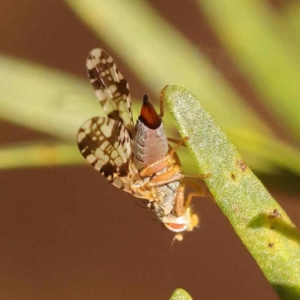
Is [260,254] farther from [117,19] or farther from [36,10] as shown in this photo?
[36,10]

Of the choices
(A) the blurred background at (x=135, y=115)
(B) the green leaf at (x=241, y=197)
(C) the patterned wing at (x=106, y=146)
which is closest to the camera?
(B) the green leaf at (x=241, y=197)

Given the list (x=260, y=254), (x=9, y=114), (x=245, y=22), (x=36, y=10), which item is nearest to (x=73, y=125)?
(x=9, y=114)

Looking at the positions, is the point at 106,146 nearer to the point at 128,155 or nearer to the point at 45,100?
the point at 128,155

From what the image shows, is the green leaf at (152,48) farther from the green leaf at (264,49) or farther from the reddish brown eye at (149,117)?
the reddish brown eye at (149,117)

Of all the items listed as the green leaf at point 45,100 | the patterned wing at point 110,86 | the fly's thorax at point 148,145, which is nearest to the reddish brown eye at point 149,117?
the fly's thorax at point 148,145

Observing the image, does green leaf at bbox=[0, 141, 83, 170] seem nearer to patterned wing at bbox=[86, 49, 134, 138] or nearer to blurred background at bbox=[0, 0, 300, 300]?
blurred background at bbox=[0, 0, 300, 300]

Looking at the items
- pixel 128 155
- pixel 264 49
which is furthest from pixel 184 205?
pixel 264 49

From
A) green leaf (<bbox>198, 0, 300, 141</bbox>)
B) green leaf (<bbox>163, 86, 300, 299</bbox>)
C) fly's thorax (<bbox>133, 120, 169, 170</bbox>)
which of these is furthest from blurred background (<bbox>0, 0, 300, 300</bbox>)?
green leaf (<bbox>163, 86, 300, 299</bbox>)

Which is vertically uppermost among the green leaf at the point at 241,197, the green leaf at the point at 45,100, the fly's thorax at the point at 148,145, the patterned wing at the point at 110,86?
the green leaf at the point at 45,100
